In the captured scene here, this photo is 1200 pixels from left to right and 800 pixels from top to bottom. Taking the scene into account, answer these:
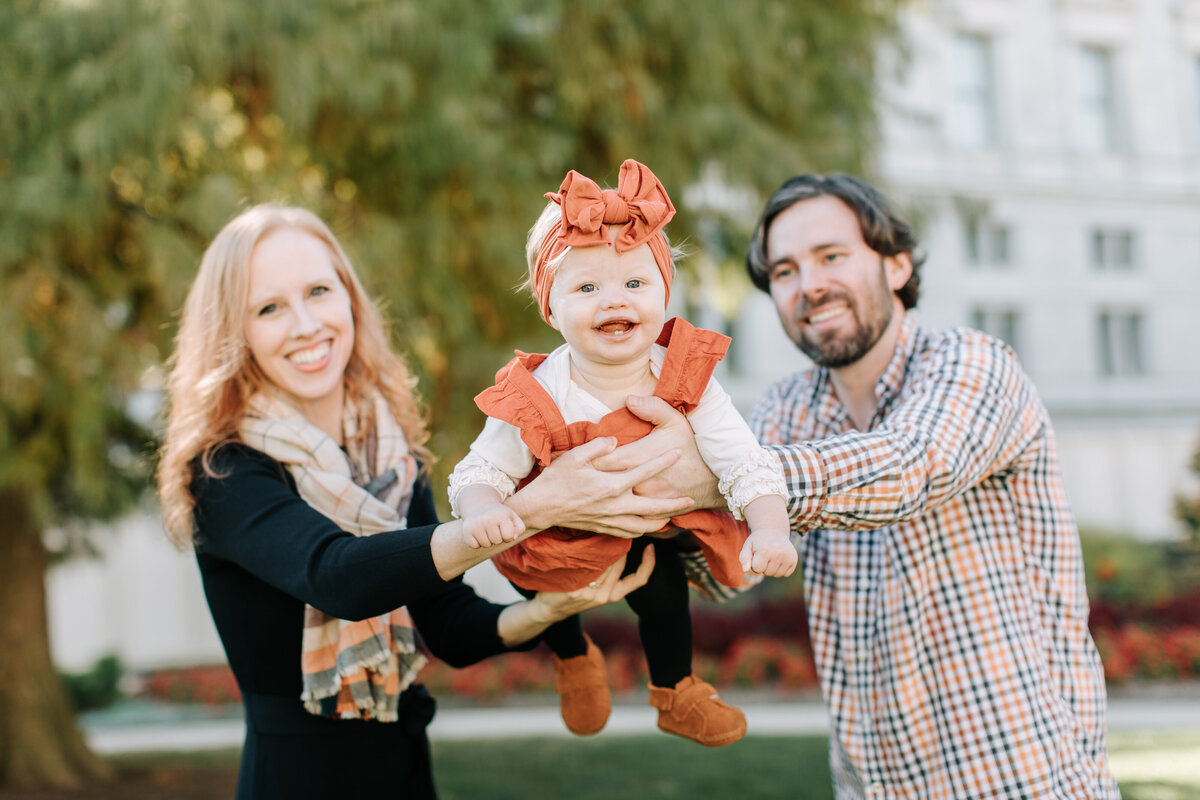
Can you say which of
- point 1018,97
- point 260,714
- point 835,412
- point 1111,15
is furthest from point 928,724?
point 1111,15

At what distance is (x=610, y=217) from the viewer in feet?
6.57

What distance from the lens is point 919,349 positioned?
2.57 m

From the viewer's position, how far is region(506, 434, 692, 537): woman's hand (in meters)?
1.90

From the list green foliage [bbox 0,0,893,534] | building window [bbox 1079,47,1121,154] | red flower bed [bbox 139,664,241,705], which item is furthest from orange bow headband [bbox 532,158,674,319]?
building window [bbox 1079,47,1121,154]

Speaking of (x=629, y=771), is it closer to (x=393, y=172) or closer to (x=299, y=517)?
(x=393, y=172)

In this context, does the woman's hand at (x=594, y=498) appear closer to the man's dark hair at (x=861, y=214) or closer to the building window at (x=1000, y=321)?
the man's dark hair at (x=861, y=214)

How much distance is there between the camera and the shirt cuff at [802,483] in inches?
80.3

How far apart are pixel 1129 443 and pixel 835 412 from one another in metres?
22.0

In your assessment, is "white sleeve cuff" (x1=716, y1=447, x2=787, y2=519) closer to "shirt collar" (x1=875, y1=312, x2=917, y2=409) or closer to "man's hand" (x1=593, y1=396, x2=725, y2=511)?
"man's hand" (x1=593, y1=396, x2=725, y2=511)

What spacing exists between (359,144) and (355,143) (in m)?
0.03

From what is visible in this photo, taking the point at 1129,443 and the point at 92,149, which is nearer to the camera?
the point at 92,149

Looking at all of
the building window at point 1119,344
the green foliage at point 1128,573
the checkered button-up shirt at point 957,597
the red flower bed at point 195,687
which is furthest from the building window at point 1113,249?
the checkered button-up shirt at point 957,597

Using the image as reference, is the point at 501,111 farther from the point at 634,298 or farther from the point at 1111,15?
the point at 1111,15

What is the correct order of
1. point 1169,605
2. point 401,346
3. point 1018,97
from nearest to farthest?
point 401,346 → point 1169,605 → point 1018,97
